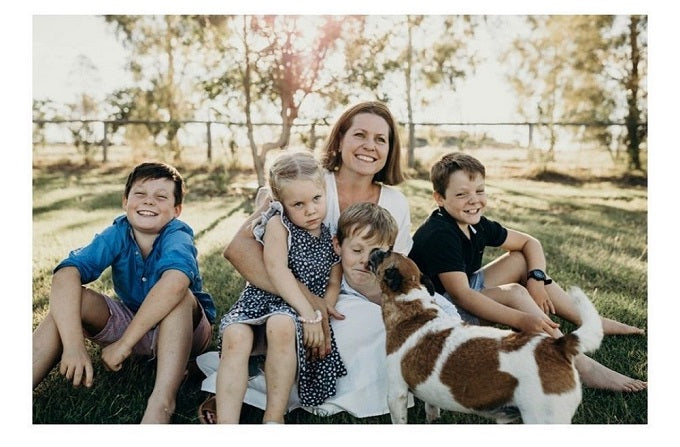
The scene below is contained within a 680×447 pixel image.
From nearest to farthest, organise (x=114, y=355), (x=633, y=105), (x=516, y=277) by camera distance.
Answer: (x=114, y=355), (x=516, y=277), (x=633, y=105)

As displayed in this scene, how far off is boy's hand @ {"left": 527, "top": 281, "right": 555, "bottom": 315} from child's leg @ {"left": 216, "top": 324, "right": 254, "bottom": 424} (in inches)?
57.1

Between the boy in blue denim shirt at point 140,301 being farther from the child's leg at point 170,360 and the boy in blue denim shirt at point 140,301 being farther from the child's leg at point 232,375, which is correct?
the child's leg at point 232,375

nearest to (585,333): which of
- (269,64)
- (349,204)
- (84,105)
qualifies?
(349,204)

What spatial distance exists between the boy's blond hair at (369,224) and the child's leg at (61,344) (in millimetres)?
1018

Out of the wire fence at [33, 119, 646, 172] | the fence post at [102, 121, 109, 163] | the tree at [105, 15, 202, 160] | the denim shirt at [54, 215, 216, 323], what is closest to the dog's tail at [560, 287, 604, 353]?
the denim shirt at [54, 215, 216, 323]

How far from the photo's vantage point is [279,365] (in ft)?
7.74

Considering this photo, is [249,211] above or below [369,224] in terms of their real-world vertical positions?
below

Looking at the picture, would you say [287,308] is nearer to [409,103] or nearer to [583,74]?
[583,74]

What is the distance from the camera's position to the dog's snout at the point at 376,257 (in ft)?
8.13

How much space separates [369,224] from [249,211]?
429cm

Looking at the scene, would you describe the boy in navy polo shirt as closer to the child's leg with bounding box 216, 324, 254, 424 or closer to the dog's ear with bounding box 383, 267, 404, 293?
the dog's ear with bounding box 383, 267, 404, 293

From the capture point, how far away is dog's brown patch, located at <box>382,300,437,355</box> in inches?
92.7
